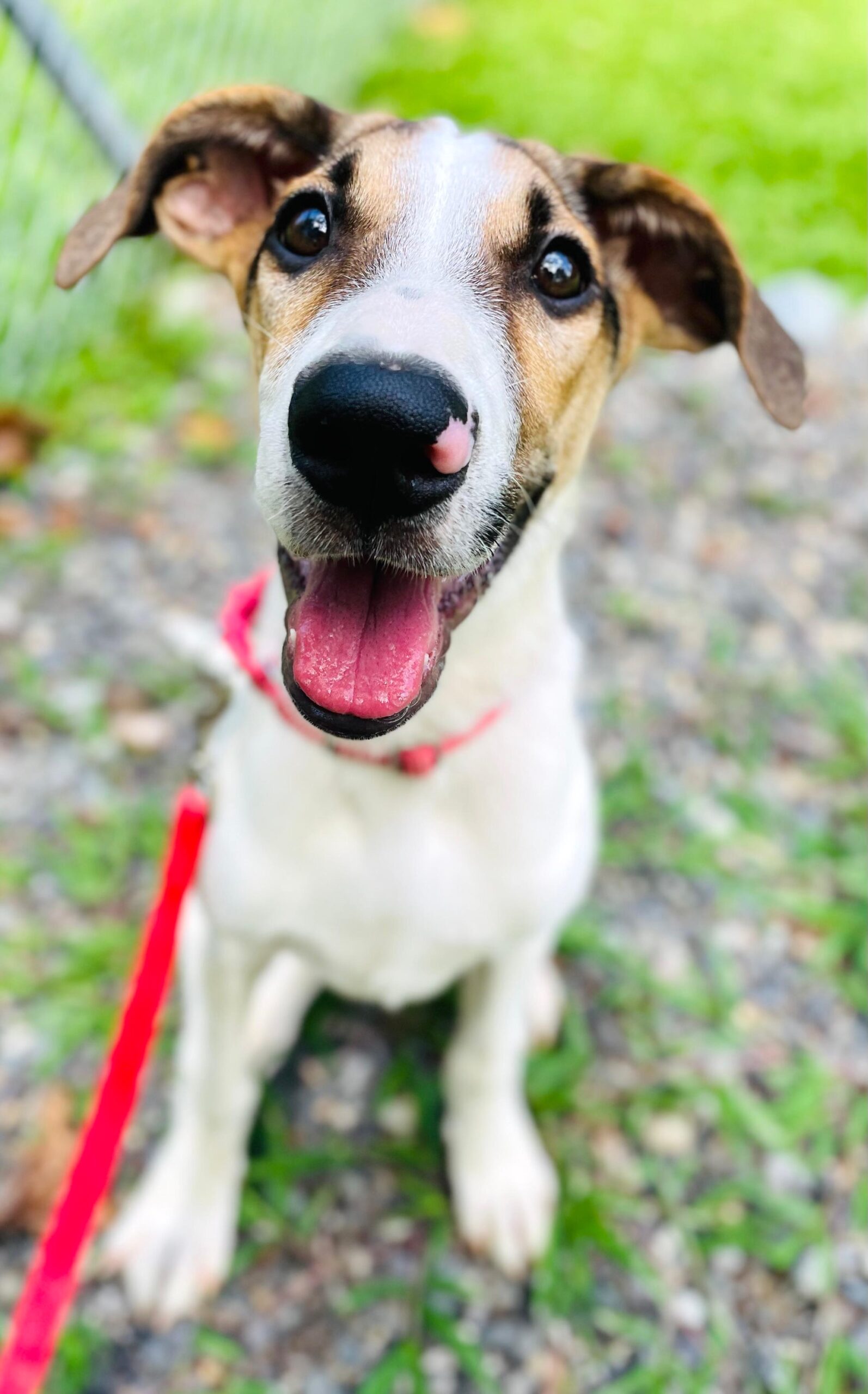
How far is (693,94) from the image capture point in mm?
8188

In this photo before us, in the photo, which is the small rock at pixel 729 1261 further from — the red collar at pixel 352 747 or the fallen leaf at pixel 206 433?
the fallen leaf at pixel 206 433

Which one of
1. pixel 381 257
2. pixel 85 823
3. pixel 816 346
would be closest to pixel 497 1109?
pixel 85 823

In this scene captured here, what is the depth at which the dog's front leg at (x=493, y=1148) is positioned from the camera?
288 centimetres

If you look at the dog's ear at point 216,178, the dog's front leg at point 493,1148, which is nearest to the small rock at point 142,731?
the dog's front leg at point 493,1148

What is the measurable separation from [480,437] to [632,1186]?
2.40 meters

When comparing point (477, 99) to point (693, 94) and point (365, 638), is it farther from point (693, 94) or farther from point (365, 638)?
point (365, 638)

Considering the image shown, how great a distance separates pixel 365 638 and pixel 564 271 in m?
0.84

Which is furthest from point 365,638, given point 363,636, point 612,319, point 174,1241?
point 174,1241

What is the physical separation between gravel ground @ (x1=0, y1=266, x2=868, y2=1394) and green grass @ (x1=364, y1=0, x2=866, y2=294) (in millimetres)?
2492

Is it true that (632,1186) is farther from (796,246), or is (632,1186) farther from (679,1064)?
(796,246)

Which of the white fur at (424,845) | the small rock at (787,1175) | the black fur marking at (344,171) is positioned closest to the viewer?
the white fur at (424,845)

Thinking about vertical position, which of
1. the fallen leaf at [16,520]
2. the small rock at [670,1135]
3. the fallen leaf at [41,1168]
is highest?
the small rock at [670,1135]

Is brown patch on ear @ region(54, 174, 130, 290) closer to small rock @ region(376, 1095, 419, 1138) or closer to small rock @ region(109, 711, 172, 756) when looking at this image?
small rock @ region(109, 711, 172, 756)

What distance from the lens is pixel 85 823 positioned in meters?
3.77
